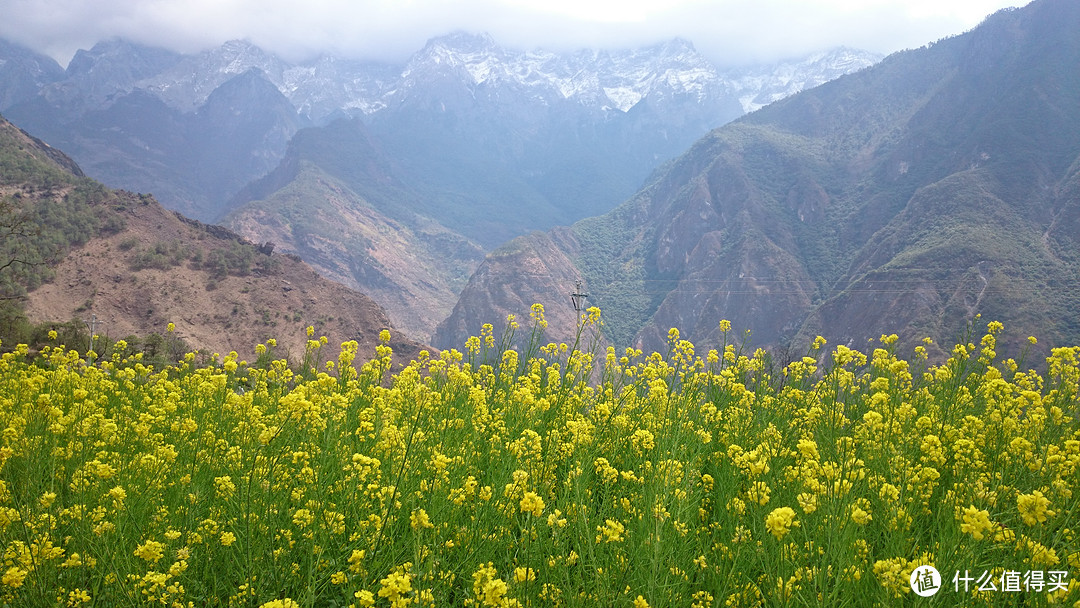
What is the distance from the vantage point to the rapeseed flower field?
9.02 ft

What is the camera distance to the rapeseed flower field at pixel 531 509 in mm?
2748

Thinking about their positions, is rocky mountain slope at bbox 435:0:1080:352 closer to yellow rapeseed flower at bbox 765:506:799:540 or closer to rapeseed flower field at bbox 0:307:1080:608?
rapeseed flower field at bbox 0:307:1080:608

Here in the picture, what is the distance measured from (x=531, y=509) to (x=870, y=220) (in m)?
145

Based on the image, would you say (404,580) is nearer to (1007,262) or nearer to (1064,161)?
(1007,262)

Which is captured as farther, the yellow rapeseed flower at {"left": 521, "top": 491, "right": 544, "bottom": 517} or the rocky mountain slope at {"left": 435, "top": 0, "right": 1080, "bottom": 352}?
the rocky mountain slope at {"left": 435, "top": 0, "right": 1080, "bottom": 352}

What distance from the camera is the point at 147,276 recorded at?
52688mm

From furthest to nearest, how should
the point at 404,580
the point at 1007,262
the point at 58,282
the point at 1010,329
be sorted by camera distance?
the point at 1007,262
the point at 1010,329
the point at 58,282
the point at 404,580

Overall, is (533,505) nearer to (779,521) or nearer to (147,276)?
(779,521)

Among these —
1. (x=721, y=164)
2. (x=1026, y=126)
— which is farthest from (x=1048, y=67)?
(x=721, y=164)

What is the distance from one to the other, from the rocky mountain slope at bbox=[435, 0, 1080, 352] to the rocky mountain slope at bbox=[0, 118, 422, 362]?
58.7 meters

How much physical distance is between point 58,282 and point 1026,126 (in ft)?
492

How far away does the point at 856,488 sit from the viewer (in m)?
3.37

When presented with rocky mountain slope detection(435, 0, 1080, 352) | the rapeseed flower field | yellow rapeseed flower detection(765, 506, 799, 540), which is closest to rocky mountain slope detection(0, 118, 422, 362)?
the rapeseed flower field

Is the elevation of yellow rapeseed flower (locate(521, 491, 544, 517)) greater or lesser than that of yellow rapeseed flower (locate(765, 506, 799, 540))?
greater
